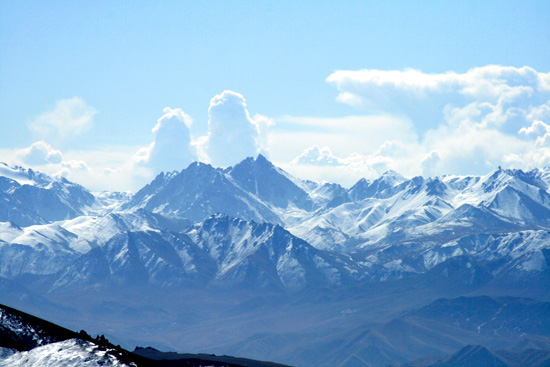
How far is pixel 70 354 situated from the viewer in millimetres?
140125

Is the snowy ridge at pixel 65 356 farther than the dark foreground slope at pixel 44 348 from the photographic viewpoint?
No

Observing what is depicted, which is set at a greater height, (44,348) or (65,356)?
(44,348)

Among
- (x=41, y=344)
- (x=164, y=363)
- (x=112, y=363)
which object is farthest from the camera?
(x=164, y=363)

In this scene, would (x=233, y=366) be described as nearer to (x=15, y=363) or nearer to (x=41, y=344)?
(x=41, y=344)

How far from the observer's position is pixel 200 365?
182m

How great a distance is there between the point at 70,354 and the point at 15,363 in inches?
377

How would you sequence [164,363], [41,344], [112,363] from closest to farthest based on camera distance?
[112,363]
[41,344]
[164,363]

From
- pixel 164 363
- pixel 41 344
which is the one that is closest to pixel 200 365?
pixel 164 363

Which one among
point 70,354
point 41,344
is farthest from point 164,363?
point 70,354

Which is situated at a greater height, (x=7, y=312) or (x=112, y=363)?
(x=7, y=312)

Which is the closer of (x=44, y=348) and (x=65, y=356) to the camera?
(x=65, y=356)

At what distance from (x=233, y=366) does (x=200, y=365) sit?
8.18 metres

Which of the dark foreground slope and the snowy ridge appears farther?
the dark foreground slope

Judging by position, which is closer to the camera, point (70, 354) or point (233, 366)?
point (70, 354)
